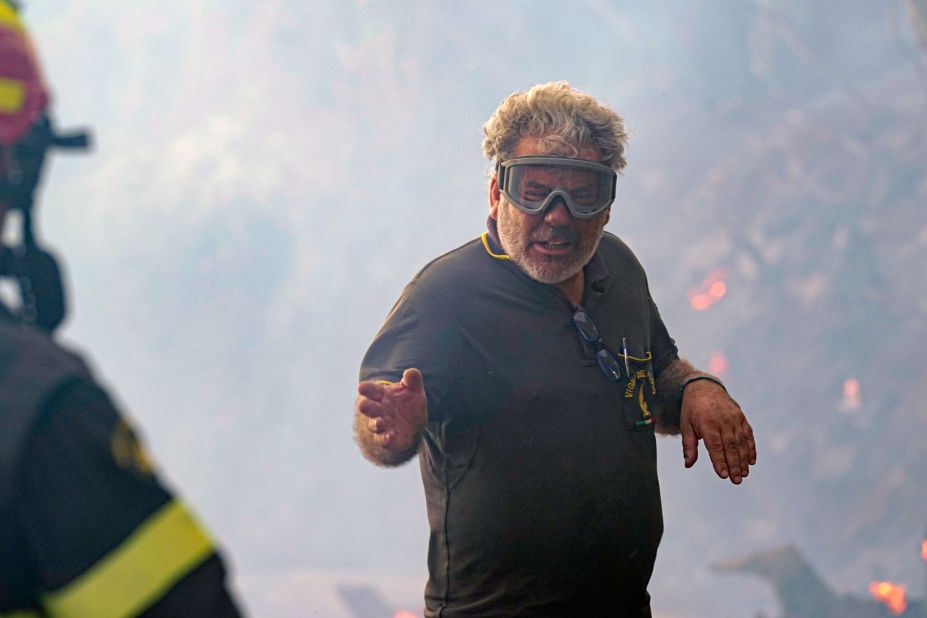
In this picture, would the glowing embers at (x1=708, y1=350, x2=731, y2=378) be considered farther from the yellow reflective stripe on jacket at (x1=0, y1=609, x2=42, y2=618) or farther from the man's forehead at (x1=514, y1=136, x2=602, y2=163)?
the yellow reflective stripe on jacket at (x1=0, y1=609, x2=42, y2=618)

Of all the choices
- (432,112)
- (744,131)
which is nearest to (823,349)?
(744,131)

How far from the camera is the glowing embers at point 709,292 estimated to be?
51.1m

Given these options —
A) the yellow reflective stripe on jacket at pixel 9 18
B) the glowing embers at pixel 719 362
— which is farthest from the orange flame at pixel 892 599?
the glowing embers at pixel 719 362

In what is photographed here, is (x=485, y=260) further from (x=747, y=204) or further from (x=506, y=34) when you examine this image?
(x=506, y=34)

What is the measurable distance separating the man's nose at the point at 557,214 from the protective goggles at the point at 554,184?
0.04 feet

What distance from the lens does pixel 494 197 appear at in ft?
10.1

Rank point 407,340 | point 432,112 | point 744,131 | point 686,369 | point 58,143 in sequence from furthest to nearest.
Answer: point 432,112 → point 744,131 → point 686,369 → point 407,340 → point 58,143

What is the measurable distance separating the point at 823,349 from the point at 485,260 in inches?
1905

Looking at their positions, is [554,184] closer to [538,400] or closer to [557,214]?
[557,214]

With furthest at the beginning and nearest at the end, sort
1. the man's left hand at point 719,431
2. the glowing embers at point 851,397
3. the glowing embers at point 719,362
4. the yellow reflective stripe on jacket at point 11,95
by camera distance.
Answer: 1. the glowing embers at point 719,362
2. the glowing embers at point 851,397
3. the man's left hand at point 719,431
4. the yellow reflective stripe on jacket at point 11,95

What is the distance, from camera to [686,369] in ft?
10.3

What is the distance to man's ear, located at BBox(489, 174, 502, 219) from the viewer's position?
9.98ft

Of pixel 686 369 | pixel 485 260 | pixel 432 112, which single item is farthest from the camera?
pixel 432 112

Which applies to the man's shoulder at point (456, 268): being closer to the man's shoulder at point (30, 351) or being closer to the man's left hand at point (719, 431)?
the man's left hand at point (719, 431)
